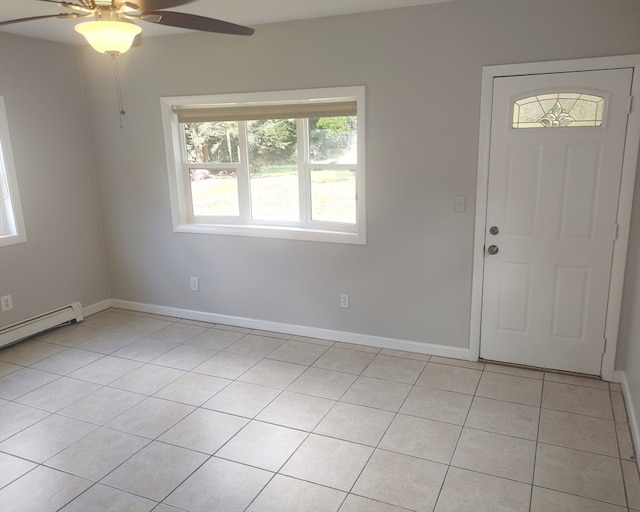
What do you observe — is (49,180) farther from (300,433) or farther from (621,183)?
(621,183)

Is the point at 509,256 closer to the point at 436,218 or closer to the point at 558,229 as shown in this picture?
the point at 558,229

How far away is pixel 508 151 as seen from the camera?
126 inches

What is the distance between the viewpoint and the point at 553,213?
125 inches

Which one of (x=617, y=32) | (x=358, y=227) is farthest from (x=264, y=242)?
(x=617, y=32)

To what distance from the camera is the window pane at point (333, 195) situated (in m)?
3.82

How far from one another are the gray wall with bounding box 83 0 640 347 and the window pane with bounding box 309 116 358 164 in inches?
9.6

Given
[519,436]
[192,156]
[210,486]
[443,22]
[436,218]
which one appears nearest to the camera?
[210,486]

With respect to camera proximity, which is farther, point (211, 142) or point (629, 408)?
point (211, 142)

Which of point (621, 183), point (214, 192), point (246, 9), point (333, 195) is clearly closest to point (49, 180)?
point (214, 192)

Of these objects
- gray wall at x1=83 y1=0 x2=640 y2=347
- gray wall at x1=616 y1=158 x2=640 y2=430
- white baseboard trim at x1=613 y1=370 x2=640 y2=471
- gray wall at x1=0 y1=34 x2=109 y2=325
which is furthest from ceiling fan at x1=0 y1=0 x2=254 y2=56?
white baseboard trim at x1=613 y1=370 x2=640 y2=471

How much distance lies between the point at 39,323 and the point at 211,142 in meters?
2.15

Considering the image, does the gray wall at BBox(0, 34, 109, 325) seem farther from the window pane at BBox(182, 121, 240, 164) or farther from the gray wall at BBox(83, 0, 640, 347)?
the window pane at BBox(182, 121, 240, 164)

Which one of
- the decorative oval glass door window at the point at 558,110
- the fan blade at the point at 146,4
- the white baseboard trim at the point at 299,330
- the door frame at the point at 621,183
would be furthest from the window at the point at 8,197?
the decorative oval glass door window at the point at 558,110

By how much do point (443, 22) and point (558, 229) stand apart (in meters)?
1.56
